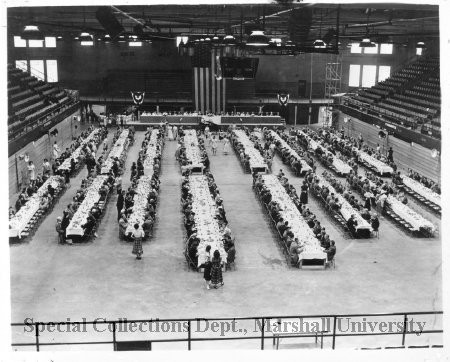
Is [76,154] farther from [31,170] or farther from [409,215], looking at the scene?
[409,215]

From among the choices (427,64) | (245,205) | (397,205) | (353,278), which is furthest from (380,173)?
(427,64)

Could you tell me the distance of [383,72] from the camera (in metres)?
48.8

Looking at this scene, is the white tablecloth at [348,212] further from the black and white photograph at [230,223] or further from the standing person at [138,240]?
the standing person at [138,240]

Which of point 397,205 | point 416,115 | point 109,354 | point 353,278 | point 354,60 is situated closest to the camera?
point 109,354

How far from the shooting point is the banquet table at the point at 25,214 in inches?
693

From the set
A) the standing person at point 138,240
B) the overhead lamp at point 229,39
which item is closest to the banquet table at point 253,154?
the overhead lamp at point 229,39

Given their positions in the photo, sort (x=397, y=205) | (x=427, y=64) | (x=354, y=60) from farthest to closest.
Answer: (x=354, y=60) < (x=427, y=64) < (x=397, y=205)

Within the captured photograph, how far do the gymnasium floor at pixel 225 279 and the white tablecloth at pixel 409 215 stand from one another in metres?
0.46

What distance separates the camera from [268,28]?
35.5 meters

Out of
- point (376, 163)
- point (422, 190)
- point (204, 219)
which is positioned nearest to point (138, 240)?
point (204, 219)

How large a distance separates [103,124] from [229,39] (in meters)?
24.1

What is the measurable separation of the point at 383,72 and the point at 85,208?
3682cm

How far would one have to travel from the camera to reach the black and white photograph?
1092 centimetres

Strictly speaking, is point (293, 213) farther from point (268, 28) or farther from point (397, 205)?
point (268, 28)
